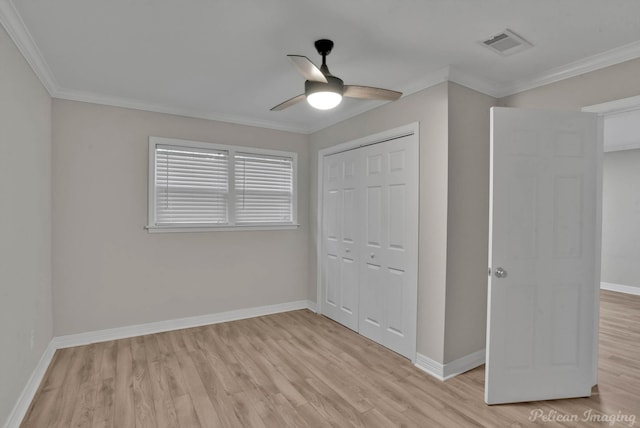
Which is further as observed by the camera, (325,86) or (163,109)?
(163,109)

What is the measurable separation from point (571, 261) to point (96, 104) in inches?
177

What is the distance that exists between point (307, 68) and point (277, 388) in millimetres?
2307

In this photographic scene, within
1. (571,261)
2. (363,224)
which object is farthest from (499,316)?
(363,224)

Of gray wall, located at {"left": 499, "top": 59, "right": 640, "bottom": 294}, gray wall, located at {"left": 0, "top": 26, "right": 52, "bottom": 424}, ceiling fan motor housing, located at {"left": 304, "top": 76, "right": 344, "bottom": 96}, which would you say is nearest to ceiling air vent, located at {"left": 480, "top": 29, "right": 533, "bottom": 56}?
gray wall, located at {"left": 499, "top": 59, "right": 640, "bottom": 294}

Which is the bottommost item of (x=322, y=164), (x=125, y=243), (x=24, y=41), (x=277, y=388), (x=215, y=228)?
(x=277, y=388)

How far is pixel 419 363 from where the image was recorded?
2.88 meters

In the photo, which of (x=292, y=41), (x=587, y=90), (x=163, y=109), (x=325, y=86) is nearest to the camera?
(x=325, y=86)

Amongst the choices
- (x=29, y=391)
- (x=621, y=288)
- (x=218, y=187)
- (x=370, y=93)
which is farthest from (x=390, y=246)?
(x=621, y=288)

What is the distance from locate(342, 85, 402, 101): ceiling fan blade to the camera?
7.48ft

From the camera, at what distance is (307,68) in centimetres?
192

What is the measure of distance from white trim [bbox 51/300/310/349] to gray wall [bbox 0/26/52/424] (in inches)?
12.9

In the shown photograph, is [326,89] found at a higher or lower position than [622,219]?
higher

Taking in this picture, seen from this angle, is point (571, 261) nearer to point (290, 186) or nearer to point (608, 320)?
point (608, 320)

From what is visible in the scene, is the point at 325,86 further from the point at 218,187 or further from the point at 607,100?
the point at 218,187
